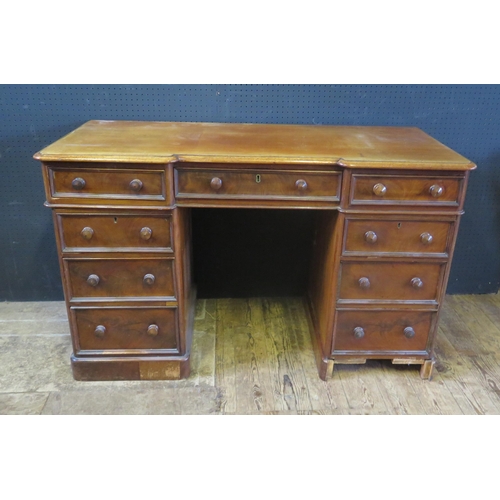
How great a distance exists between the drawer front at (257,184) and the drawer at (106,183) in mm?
100

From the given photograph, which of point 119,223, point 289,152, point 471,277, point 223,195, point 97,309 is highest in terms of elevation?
point 289,152

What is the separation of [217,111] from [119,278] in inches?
42.5

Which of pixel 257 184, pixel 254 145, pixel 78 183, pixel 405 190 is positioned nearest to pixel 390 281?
pixel 405 190

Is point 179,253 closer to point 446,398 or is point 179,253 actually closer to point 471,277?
point 446,398

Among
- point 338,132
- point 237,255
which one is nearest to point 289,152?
point 338,132

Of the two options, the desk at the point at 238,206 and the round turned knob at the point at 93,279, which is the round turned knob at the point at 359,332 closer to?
the desk at the point at 238,206

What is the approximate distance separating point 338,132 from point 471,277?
1.41 meters

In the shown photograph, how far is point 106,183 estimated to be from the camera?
6.62ft

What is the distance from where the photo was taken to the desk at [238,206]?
2.01 meters

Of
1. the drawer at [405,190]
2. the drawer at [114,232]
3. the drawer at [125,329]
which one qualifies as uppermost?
the drawer at [405,190]

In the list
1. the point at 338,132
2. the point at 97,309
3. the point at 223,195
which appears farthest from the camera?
the point at 338,132

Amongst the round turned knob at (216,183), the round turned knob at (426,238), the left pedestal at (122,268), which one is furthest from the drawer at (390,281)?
the left pedestal at (122,268)

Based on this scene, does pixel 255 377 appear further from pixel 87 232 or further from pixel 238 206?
pixel 87 232

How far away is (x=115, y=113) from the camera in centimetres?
263
